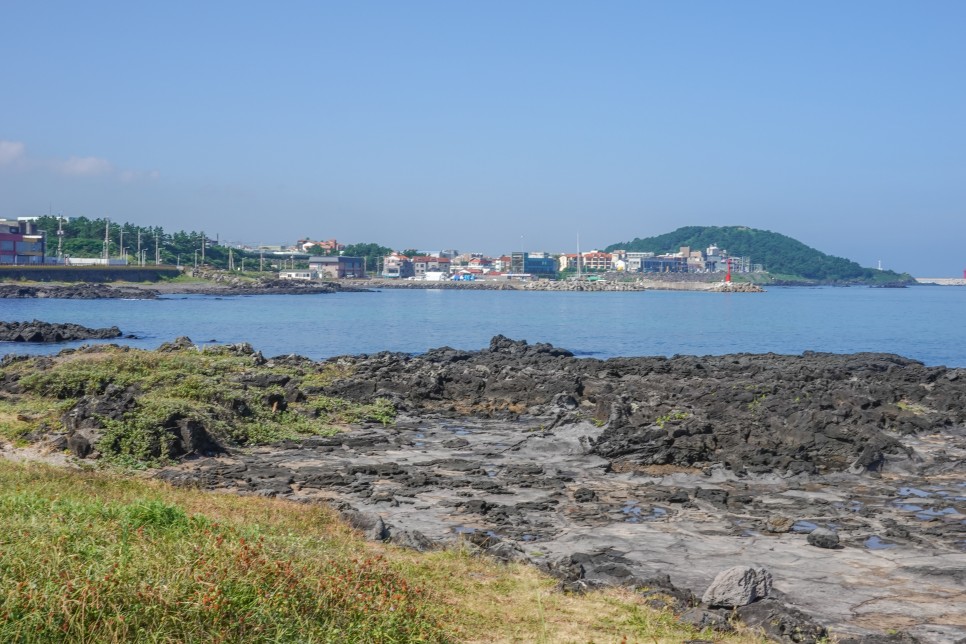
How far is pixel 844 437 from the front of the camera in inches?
878

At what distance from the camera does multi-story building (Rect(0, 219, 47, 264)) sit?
13700 cm

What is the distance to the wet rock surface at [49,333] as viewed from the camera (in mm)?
60250

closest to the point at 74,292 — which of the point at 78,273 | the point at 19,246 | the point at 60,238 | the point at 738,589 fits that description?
the point at 78,273

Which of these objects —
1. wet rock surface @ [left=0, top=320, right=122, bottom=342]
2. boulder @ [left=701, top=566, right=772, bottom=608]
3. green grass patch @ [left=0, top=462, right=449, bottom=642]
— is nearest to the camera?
green grass patch @ [left=0, top=462, right=449, bottom=642]

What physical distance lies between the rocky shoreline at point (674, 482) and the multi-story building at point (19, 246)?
119m

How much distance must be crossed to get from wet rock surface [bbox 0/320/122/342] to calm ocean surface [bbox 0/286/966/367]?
3.25m

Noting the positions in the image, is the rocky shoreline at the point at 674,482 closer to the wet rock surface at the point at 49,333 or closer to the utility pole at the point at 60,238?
the wet rock surface at the point at 49,333

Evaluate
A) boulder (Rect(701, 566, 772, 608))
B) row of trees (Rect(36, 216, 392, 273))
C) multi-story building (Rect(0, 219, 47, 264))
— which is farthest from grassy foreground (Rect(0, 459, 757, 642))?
row of trees (Rect(36, 216, 392, 273))

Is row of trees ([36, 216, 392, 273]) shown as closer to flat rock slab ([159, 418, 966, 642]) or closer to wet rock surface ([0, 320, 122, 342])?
wet rock surface ([0, 320, 122, 342])

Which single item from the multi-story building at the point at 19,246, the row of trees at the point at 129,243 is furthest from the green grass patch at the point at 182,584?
the row of trees at the point at 129,243

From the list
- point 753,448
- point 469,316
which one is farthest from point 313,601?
point 469,316

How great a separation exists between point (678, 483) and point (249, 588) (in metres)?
13.0

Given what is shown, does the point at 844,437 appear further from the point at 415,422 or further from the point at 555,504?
the point at 415,422

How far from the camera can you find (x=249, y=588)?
335 inches
